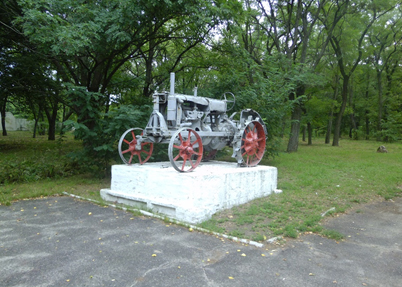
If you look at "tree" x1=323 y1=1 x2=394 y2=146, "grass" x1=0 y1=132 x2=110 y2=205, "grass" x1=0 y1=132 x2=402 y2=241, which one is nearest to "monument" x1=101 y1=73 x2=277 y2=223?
"grass" x1=0 y1=132 x2=402 y2=241

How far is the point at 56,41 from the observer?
7.67m

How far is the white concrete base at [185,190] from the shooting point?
5715 mm

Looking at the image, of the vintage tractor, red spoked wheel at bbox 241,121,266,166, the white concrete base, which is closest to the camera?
the white concrete base

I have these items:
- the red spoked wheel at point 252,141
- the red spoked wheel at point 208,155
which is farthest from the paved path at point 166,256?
the red spoked wheel at point 208,155

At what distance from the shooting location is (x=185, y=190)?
5.78 meters

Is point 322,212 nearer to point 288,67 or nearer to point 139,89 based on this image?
point 288,67

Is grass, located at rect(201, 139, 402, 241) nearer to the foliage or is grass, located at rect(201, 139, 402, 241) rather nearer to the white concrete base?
the white concrete base

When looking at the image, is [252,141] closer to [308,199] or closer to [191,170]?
[308,199]

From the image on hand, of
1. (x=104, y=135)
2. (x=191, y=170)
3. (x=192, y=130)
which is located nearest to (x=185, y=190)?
(x=191, y=170)

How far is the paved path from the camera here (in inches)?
137

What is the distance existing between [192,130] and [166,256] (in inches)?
109

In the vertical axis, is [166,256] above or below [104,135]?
below

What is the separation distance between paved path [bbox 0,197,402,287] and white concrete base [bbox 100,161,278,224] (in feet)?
1.54

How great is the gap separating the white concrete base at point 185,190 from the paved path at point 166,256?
47 centimetres
